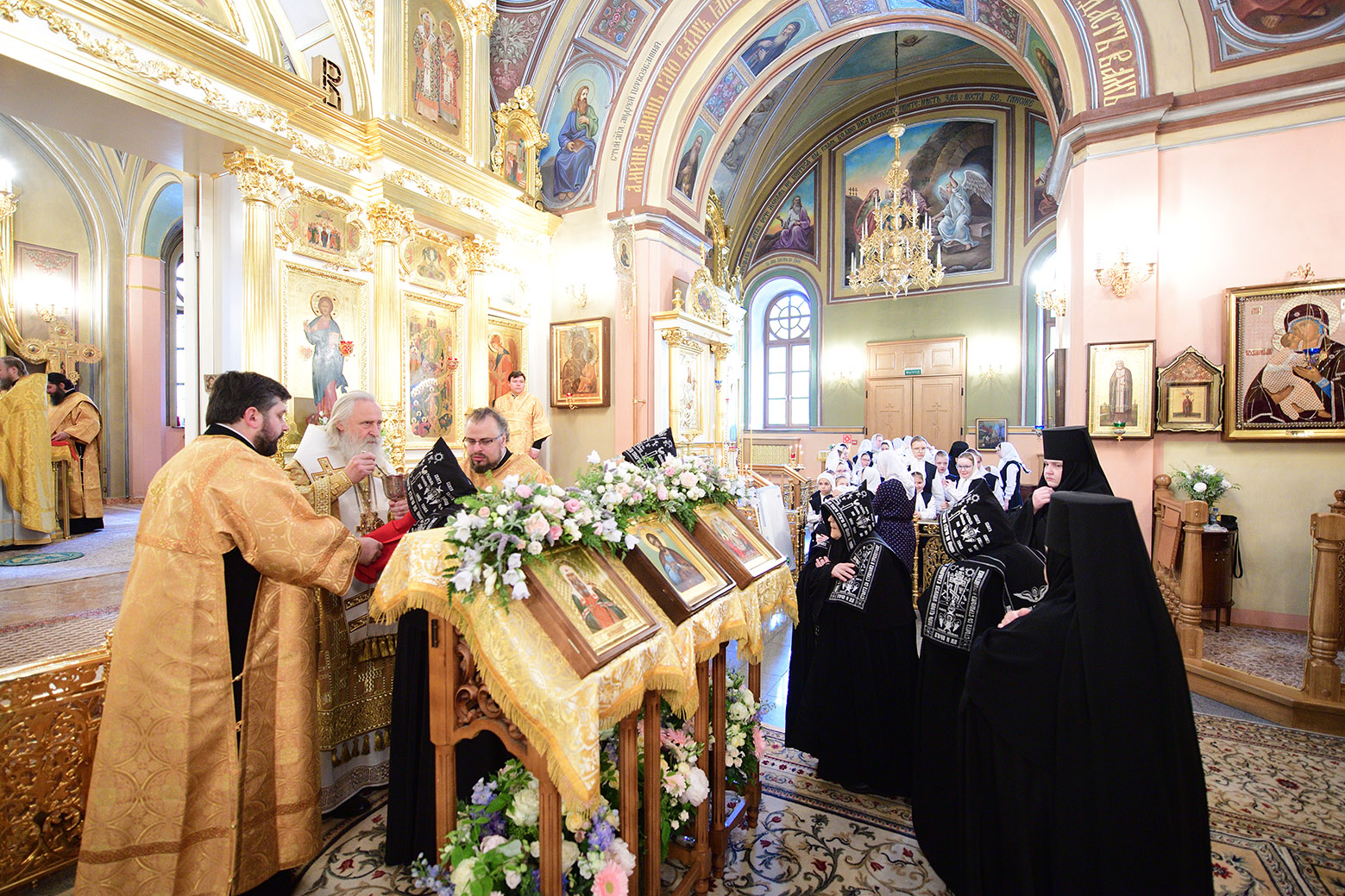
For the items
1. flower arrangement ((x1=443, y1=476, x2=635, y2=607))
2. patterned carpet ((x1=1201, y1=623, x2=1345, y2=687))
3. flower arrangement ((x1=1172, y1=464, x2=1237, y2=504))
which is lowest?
patterned carpet ((x1=1201, y1=623, x2=1345, y2=687))

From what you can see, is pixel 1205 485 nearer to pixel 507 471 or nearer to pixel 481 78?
pixel 507 471

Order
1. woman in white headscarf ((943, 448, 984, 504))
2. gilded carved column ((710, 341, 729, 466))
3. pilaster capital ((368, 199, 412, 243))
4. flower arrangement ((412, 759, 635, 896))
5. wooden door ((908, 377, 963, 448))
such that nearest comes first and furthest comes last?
flower arrangement ((412, 759, 635, 896)) → woman in white headscarf ((943, 448, 984, 504)) → pilaster capital ((368, 199, 412, 243)) → gilded carved column ((710, 341, 729, 466)) → wooden door ((908, 377, 963, 448))

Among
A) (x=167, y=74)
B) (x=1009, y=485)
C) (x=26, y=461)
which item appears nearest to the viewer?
(x=167, y=74)

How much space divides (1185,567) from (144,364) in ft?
56.4

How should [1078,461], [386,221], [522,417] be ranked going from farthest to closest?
[522,417]
[386,221]
[1078,461]

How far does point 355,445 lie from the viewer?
137 inches

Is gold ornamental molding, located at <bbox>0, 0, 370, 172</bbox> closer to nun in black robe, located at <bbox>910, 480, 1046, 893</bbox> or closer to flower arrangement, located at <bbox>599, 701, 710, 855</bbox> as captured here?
flower arrangement, located at <bbox>599, 701, 710, 855</bbox>

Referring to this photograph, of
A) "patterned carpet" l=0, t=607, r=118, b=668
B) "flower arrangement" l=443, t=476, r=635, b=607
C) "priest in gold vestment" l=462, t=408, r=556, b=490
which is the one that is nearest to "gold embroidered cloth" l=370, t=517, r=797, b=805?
"flower arrangement" l=443, t=476, r=635, b=607

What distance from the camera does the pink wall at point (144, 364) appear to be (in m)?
12.8

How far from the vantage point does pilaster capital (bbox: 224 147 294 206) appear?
21.5 ft

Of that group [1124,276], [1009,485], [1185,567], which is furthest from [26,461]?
[1124,276]

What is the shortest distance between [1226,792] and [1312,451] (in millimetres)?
4881

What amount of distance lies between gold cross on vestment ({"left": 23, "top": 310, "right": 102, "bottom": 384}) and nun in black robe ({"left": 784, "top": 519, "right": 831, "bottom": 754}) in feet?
45.9

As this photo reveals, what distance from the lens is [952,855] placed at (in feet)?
8.67
